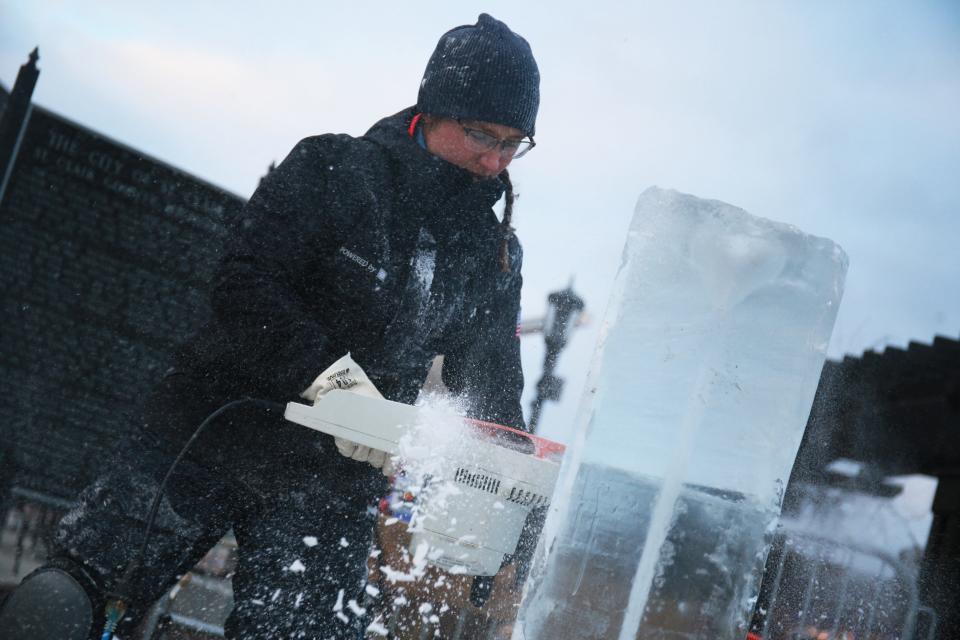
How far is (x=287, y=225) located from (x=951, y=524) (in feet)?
20.9

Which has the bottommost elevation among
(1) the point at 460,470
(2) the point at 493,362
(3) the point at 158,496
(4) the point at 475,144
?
(3) the point at 158,496

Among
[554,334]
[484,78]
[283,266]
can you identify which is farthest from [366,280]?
[554,334]

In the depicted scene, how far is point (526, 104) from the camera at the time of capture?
1.87 metres

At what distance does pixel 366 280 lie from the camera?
1.69 m

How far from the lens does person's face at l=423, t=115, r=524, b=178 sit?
6.05 feet

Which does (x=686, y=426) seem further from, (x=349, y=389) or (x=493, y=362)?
(x=493, y=362)

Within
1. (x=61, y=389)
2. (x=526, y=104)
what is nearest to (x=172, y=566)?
(x=526, y=104)

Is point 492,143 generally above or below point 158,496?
above

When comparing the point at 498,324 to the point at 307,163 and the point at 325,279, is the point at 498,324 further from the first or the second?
the point at 307,163

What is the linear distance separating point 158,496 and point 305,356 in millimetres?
404

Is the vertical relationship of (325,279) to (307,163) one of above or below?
below

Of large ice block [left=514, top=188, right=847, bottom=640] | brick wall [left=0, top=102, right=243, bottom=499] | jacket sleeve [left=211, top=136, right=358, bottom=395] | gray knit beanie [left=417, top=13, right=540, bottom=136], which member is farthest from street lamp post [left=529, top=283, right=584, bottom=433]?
large ice block [left=514, top=188, right=847, bottom=640]

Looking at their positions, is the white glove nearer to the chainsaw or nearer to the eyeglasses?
the chainsaw

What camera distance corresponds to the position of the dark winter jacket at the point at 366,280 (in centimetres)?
159
